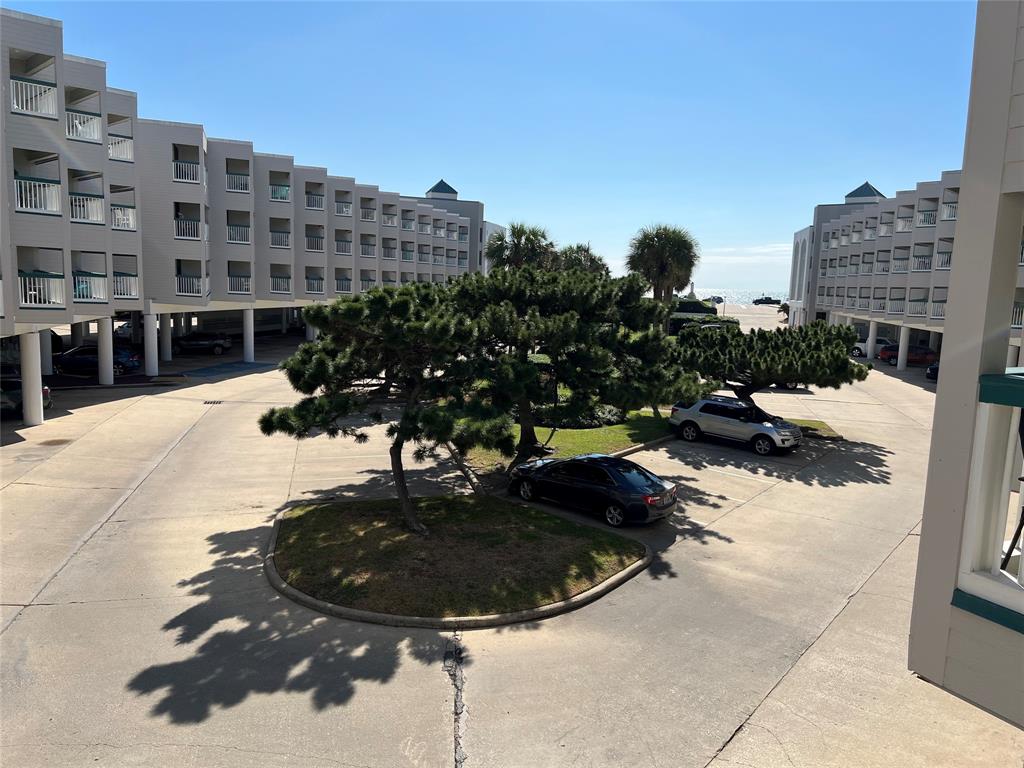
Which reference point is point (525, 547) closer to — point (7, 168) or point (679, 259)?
point (7, 168)

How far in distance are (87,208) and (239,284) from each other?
14.9 m

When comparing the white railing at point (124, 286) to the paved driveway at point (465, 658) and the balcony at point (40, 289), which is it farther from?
the paved driveway at point (465, 658)

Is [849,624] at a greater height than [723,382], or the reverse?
[723,382]

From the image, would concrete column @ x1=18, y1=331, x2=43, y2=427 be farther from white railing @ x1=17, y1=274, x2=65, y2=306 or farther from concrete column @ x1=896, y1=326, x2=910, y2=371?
concrete column @ x1=896, y1=326, x2=910, y2=371

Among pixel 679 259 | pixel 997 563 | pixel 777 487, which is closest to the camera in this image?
pixel 997 563

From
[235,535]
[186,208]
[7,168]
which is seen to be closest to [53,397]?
[7,168]

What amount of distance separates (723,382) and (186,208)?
30.5m

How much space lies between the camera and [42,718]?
7902 millimetres

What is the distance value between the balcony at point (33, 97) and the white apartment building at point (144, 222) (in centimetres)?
4

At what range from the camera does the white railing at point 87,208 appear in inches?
1030

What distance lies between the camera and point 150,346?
35375 mm

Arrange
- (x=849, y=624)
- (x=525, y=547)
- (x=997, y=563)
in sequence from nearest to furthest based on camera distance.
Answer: (x=997, y=563) → (x=849, y=624) → (x=525, y=547)

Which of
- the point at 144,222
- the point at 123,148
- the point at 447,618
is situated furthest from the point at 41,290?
the point at 447,618

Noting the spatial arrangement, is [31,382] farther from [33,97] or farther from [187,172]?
[187,172]
